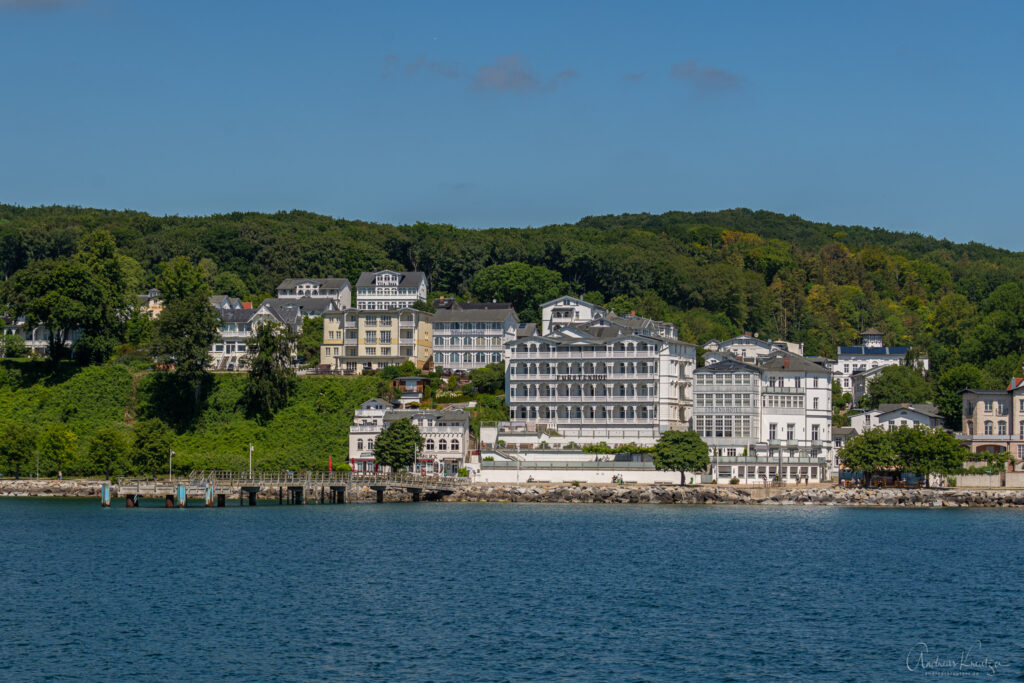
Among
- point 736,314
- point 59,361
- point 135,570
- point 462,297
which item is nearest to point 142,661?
point 135,570

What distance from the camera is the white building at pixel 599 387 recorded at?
93375 millimetres

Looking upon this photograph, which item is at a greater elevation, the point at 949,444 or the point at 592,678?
the point at 949,444

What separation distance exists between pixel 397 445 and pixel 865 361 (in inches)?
2167

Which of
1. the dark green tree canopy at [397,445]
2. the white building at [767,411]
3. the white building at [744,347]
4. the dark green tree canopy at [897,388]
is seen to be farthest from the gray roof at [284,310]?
the dark green tree canopy at [897,388]

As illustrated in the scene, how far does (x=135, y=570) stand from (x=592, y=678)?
24.0 meters

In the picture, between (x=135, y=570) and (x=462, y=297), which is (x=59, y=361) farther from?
(x=135, y=570)

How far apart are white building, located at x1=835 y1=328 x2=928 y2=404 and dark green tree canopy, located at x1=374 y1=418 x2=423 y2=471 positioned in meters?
48.4

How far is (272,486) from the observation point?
80062 mm

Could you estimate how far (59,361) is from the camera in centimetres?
10369

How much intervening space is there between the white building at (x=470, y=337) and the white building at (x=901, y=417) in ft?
97.2

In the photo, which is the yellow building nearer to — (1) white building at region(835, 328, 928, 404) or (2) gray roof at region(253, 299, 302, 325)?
(2) gray roof at region(253, 299, 302, 325)

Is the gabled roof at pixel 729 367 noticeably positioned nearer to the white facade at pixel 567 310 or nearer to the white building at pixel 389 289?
the white facade at pixel 567 310

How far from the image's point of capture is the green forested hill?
12575 cm

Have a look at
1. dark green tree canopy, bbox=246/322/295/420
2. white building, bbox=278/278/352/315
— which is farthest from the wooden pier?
white building, bbox=278/278/352/315
